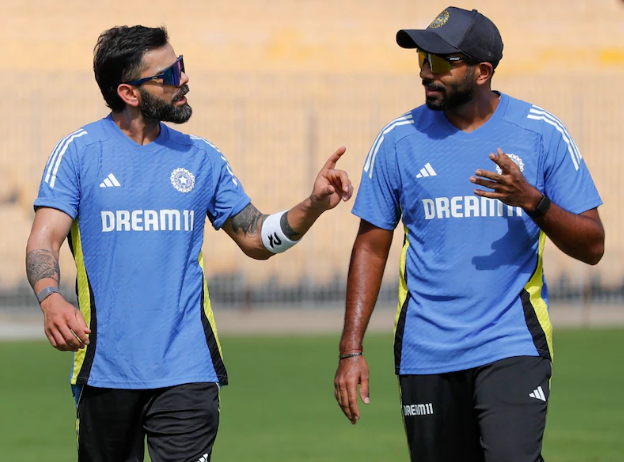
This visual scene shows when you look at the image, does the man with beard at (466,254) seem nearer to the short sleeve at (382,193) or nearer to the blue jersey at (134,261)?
the short sleeve at (382,193)

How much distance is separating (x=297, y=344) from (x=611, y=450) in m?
6.86

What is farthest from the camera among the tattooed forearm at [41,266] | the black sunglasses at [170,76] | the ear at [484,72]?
Answer: the black sunglasses at [170,76]

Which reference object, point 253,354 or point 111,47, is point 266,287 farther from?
point 111,47

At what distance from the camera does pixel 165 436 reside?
17.6 ft

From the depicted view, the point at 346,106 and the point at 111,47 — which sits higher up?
the point at 346,106

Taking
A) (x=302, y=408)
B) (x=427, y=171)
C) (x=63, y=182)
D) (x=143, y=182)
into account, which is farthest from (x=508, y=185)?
(x=302, y=408)

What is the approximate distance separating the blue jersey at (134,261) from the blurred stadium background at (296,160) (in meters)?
3.17

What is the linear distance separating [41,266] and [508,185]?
5.97ft

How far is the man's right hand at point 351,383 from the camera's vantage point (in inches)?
214

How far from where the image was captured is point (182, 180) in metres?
5.54

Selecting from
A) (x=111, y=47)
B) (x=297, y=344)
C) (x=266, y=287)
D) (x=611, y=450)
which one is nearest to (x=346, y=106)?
(x=266, y=287)

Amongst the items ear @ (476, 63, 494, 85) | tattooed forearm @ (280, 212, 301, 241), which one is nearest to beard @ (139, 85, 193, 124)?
tattooed forearm @ (280, 212, 301, 241)

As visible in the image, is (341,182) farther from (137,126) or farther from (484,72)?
(137,126)

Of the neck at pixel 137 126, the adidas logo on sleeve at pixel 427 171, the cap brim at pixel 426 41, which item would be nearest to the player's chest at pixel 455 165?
the adidas logo on sleeve at pixel 427 171
